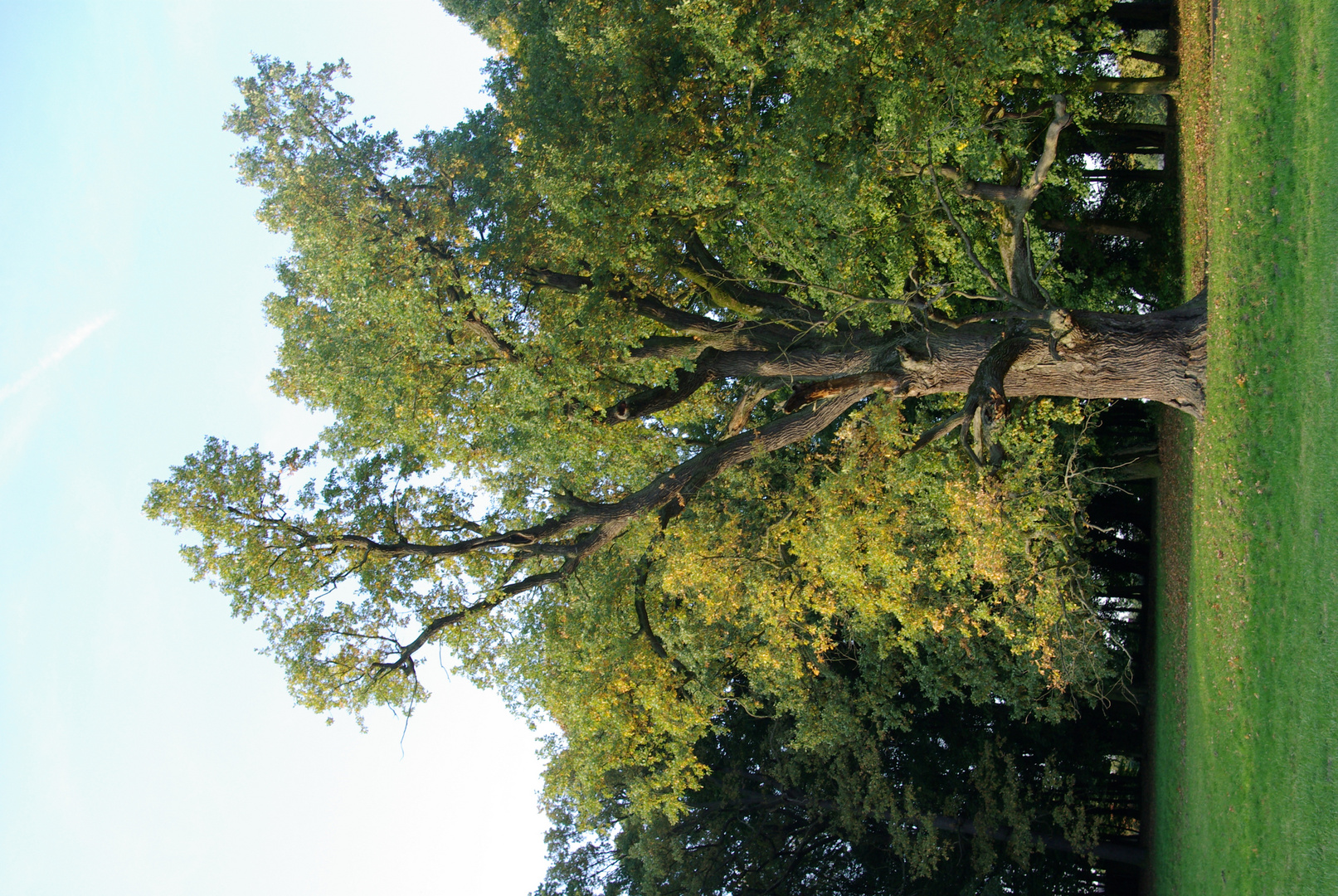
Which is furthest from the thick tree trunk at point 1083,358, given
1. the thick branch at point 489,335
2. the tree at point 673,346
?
the thick branch at point 489,335

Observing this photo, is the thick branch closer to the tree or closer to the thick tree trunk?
the tree

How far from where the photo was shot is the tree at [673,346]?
46.6 feet

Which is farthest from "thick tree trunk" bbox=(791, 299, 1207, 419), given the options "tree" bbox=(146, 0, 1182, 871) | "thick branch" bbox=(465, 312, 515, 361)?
"thick branch" bbox=(465, 312, 515, 361)

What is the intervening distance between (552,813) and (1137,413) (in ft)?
63.0

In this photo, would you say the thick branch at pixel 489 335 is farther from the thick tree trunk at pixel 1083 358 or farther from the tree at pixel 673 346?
the thick tree trunk at pixel 1083 358

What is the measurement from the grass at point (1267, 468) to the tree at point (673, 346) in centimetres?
188

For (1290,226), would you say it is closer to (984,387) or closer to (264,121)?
(984,387)

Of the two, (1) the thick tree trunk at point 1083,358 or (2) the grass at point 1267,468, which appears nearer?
(2) the grass at point 1267,468

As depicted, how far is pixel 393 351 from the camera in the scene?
15.5 meters

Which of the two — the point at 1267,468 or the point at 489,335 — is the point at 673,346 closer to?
the point at 489,335

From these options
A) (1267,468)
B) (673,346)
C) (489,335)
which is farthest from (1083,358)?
(489,335)

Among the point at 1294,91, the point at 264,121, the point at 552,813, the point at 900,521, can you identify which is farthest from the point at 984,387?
the point at 552,813

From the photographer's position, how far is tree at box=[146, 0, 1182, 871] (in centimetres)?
1422

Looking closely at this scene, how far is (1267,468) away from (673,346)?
955 cm
